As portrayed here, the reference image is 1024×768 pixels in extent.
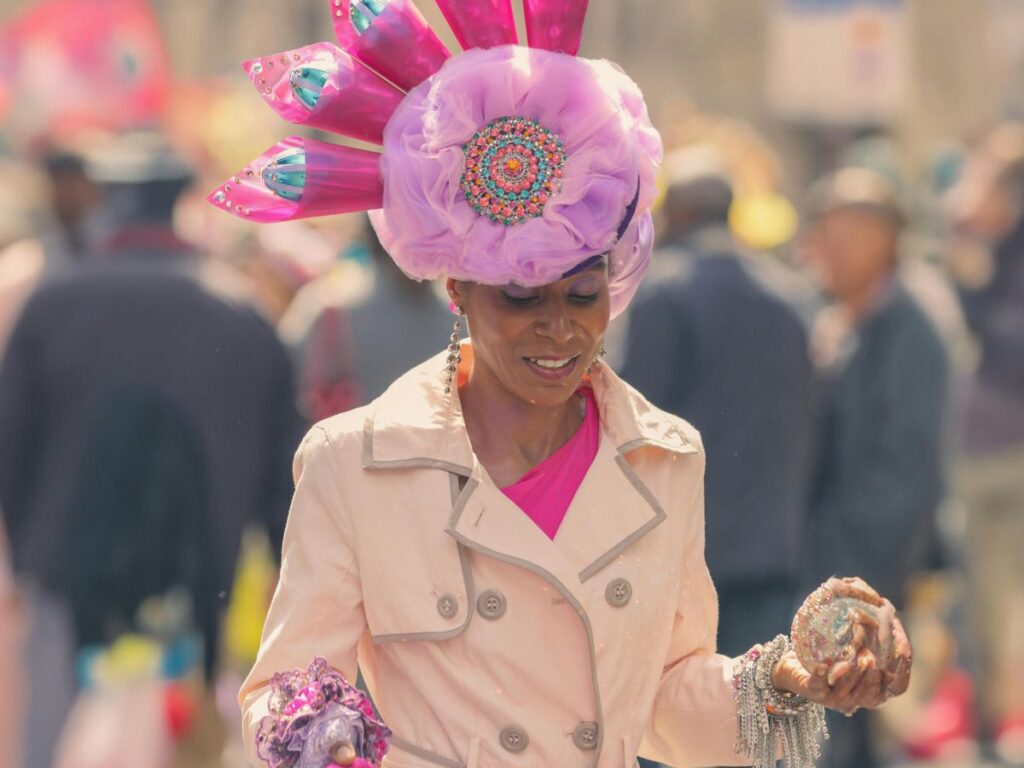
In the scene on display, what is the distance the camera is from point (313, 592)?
3602mm

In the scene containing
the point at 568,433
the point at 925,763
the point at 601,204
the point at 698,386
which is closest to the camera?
the point at 601,204

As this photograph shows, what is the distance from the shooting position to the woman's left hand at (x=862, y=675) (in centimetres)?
348

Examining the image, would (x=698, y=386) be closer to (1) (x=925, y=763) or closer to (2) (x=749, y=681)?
(1) (x=925, y=763)

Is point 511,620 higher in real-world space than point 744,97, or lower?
lower

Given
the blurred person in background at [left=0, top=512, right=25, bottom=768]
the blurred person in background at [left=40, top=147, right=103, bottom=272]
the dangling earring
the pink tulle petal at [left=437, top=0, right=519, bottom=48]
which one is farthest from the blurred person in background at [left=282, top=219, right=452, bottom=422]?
the pink tulle petal at [left=437, top=0, right=519, bottom=48]

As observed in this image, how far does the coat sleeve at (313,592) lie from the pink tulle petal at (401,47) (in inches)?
23.0

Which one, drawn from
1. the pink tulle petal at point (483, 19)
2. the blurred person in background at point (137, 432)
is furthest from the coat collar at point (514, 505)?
the blurred person in background at point (137, 432)

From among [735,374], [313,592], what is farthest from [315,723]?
[735,374]

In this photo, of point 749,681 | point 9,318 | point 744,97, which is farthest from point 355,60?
point 744,97

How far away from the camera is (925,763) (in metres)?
9.45

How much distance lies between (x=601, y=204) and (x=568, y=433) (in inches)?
16.7

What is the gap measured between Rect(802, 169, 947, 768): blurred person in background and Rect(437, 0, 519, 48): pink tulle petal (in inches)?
174

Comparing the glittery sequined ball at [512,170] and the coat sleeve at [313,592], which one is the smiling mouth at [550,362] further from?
the coat sleeve at [313,592]

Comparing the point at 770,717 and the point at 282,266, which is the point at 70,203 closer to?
the point at 282,266
